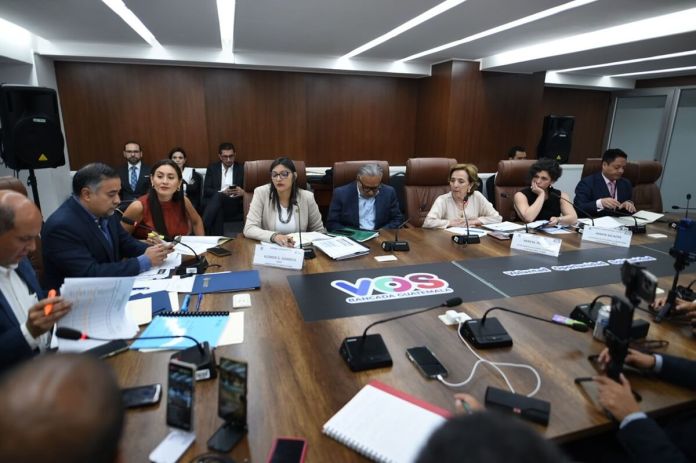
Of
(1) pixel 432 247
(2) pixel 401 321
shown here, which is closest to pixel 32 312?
(2) pixel 401 321

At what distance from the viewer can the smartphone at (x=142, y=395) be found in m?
0.99

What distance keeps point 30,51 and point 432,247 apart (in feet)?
15.4

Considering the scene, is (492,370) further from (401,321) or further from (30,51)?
(30,51)

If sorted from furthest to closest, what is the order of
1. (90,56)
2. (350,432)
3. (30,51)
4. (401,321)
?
1. (90,56)
2. (30,51)
3. (401,321)
4. (350,432)

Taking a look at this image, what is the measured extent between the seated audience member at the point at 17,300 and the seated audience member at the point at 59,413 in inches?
35.6

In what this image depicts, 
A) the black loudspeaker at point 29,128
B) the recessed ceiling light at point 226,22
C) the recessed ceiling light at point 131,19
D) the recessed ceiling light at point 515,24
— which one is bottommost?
the black loudspeaker at point 29,128

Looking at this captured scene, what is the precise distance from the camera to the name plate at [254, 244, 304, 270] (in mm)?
1974

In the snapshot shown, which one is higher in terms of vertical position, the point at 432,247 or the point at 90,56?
the point at 90,56

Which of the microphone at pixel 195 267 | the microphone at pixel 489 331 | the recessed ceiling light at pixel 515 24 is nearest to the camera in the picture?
the microphone at pixel 489 331

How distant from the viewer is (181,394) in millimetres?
881

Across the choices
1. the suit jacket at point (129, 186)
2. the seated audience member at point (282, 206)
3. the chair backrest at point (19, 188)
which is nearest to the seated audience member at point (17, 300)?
the chair backrest at point (19, 188)

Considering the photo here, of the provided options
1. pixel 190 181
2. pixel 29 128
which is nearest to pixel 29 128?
pixel 29 128

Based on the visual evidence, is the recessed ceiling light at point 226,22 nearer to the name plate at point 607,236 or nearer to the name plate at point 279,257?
the name plate at point 279,257

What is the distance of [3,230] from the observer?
1204mm
